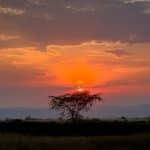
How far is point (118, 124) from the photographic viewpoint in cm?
6328

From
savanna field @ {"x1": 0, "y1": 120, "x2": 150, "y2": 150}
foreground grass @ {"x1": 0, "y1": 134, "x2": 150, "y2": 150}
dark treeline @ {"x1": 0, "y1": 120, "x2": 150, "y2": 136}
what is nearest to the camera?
foreground grass @ {"x1": 0, "y1": 134, "x2": 150, "y2": 150}

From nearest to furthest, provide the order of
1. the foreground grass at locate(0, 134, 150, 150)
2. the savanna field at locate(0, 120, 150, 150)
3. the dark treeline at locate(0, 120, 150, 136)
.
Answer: the foreground grass at locate(0, 134, 150, 150), the savanna field at locate(0, 120, 150, 150), the dark treeline at locate(0, 120, 150, 136)

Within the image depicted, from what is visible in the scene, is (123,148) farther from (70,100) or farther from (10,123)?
(70,100)

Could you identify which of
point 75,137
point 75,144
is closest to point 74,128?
point 75,137

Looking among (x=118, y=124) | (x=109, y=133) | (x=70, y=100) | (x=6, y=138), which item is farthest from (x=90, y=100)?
(x=6, y=138)

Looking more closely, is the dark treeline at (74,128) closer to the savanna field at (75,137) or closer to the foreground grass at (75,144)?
the savanna field at (75,137)

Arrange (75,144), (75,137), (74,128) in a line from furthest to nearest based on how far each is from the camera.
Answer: (74,128)
(75,137)
(75,144)

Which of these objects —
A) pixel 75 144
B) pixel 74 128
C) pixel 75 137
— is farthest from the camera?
pixel 74 128

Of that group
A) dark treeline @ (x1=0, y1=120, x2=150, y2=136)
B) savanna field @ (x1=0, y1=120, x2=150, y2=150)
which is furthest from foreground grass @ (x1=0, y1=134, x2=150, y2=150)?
dark treeline @ (x1=0, y1=120, x2=150, y2=136)

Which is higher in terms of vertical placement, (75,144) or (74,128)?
(74,128)

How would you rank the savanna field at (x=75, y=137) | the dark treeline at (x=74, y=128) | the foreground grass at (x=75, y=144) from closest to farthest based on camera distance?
the foreground grass at (x=75, y=144), the savanna field at (x=75, y=137), the dark treeline at (x=74, y=128)

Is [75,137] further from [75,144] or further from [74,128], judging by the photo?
[74,128]

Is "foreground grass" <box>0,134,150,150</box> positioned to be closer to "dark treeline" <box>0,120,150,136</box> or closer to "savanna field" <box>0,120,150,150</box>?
"savanna field" <box>0,120,150,150</box>

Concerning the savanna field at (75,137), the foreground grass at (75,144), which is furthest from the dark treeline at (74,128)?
the foreground grass at (75,144)
